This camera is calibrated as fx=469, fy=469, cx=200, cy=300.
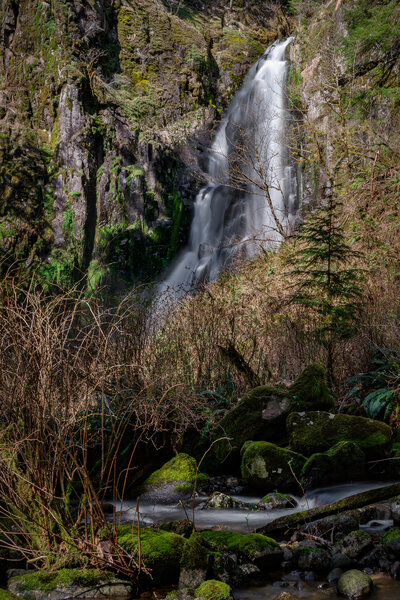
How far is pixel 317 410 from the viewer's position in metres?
5.97

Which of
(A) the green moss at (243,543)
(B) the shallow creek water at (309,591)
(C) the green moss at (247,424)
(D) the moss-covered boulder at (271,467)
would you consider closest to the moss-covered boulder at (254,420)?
(C) the green moss at (247,424)

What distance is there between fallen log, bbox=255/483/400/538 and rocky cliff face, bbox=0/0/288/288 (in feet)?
36.7

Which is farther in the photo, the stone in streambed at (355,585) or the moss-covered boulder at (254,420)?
the moss-covered boulder at (254,420)

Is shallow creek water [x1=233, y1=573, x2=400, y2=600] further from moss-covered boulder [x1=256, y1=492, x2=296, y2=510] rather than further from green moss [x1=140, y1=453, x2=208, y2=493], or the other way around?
green moss [x1=140, y1=453, x2=208, y2=493]

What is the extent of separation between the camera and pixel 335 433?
5.28m

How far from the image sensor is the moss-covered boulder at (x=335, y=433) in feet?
16.6

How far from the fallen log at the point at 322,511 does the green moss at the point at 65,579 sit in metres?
1.47

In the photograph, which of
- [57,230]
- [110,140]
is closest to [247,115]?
[110,140]

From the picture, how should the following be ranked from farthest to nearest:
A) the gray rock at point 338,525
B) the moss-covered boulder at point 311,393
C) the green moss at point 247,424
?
the moss-covered boulder at point 311,393
the green moss at point 247,424
the gray rock at point 338,525

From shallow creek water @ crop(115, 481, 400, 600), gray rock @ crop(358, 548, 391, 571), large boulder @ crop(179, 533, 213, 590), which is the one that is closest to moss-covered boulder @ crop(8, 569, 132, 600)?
shallow creek water @ crop(115, 481, 400, 600)

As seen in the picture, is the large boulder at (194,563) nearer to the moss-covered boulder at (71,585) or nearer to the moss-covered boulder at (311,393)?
the moss-covered boulder at (71,585)

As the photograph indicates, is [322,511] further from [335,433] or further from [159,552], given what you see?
[335,433]

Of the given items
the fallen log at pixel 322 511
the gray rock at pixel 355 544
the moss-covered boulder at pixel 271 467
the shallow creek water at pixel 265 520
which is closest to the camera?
the shallow creek water at pixel 265 520

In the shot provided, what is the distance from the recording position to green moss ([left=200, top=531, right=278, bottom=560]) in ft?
10.6
